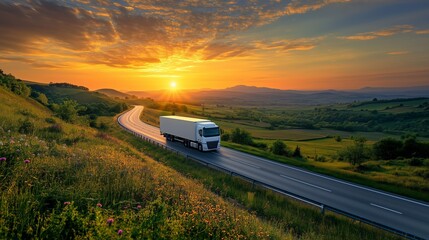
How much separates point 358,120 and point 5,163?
172337mm

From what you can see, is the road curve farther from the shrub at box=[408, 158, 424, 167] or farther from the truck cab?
the shrub at box=[408, 158, 424, 167]

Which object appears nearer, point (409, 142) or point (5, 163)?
point (5, 163)

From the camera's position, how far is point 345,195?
59.7 ft

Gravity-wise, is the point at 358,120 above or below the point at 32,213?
below

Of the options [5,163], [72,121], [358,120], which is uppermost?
[5,163]

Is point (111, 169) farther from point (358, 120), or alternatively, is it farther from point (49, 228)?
point (358, 120)

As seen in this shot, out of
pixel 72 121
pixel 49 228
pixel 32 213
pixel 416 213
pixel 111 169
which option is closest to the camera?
pixel 49 228

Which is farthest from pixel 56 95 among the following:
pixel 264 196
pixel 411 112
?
pixel 411 112

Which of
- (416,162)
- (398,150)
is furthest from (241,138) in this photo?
(416,162)

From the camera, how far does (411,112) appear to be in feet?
465

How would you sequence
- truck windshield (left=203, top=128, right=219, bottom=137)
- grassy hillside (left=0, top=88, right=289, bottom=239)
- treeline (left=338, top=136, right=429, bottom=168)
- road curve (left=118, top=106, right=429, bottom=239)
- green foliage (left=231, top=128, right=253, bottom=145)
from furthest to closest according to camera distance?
green foliage (left=231, top=128, right=253, bottom=145)
treeline (left=338, top=136, right=429, bottom=168)
truck windshield (left=203, top=128, right=219, bottom=137)
road curve (left=118, top=106, right=429, bottom=239)
grassy hillside (left=0, top=88, right=289, bottom=239)

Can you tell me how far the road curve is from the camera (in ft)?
46.2

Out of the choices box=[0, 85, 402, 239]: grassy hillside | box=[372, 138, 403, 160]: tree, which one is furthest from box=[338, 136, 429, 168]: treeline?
box=[0, 85, 402, 239]: grassy hillside

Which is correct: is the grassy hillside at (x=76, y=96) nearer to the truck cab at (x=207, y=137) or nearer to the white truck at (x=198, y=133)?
the white truck at (x=198, y=133)
